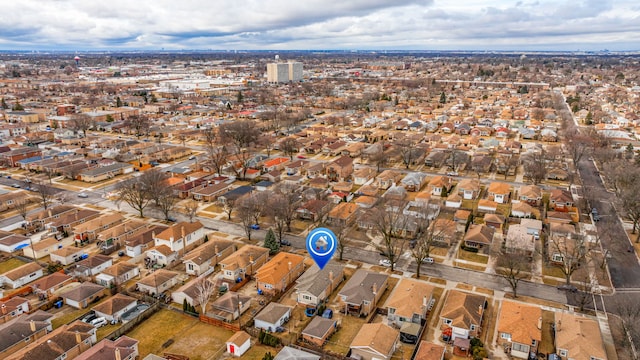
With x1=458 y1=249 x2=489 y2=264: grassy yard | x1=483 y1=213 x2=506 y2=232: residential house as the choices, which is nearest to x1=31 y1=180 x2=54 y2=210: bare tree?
x1=458 y1=249 x2=489 y2=264: grassy yard

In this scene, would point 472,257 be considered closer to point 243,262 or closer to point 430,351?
point 430,351

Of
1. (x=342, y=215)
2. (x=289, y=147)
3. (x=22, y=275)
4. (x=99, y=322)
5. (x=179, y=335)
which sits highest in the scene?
(x=289, y=147)

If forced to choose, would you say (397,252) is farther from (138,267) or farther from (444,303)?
(138,267)

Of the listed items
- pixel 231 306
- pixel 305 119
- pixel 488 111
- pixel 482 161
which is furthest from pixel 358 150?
pixel 488 111

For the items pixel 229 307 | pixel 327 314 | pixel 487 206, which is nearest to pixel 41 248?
pixel 229 307

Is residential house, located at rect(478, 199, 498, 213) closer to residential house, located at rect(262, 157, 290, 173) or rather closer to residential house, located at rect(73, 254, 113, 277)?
residential house, located at rect(262, 157, 290, 173)

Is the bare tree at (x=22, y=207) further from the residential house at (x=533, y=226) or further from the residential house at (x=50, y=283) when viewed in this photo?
the residential house at (x=533, y=226)

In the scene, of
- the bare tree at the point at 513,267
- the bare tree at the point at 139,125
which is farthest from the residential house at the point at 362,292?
the bare tree at the point at 139,125
